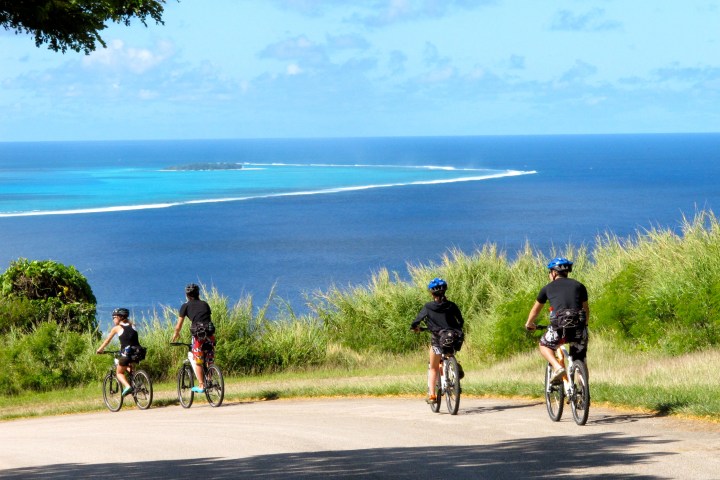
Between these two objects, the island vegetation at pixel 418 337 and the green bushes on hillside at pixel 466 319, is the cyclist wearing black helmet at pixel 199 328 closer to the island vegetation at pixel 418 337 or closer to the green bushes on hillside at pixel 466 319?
the island vegetation at pixel 418 337

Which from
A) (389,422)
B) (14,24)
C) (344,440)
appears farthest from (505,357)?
(14,24)

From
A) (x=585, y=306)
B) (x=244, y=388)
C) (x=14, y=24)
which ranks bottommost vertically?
(x=244, y=388)

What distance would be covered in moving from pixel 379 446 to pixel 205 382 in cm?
615

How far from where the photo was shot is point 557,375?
1266 centimetres

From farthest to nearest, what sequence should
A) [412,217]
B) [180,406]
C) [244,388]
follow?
[412,217] < [244,388] < [180,406]

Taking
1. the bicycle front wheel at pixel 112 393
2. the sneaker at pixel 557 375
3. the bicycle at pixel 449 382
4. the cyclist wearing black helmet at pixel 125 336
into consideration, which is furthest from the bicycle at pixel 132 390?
the sneaker at pixel 557 375

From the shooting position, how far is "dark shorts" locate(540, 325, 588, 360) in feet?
40.9

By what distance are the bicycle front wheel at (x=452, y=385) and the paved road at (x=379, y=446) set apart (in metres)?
0.15

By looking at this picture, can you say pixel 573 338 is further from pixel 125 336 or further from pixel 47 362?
pixel 47 362

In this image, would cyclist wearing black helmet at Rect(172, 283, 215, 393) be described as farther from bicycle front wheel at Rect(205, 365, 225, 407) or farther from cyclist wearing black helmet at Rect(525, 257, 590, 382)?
cyclist wearing black helmet at Rect(525, 257, 590, 382)

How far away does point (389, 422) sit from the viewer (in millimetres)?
13805

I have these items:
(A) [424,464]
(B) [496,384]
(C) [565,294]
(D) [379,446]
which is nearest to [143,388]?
(B) [496,384]

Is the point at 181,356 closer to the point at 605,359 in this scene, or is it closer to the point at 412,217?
the point at 605,359

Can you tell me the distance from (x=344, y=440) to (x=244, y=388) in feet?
34.3
